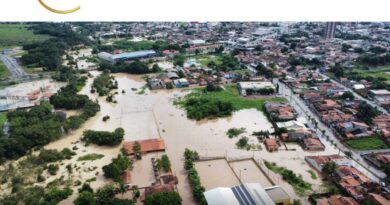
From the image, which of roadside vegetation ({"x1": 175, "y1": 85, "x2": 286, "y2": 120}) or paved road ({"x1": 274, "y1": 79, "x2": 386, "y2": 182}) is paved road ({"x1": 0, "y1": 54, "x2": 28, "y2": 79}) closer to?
roadside vegetation ({"x1": 175, "y1": 85, "x2": 286, "y2": 120})

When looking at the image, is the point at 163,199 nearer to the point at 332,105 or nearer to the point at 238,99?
the point at 238,99

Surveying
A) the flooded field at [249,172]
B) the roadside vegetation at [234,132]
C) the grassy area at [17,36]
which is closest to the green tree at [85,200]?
the flooded field at [249,172]

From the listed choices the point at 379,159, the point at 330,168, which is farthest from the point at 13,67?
the point at 379,159

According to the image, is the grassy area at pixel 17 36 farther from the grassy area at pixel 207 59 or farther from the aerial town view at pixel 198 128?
the grassy area at pixel 207 59

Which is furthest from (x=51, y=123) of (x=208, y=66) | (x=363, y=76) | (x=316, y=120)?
(x=363, y=76)

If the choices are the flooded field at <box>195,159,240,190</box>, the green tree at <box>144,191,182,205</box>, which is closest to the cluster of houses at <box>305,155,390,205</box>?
the flooded field at <box>195,159,240,190</box>
